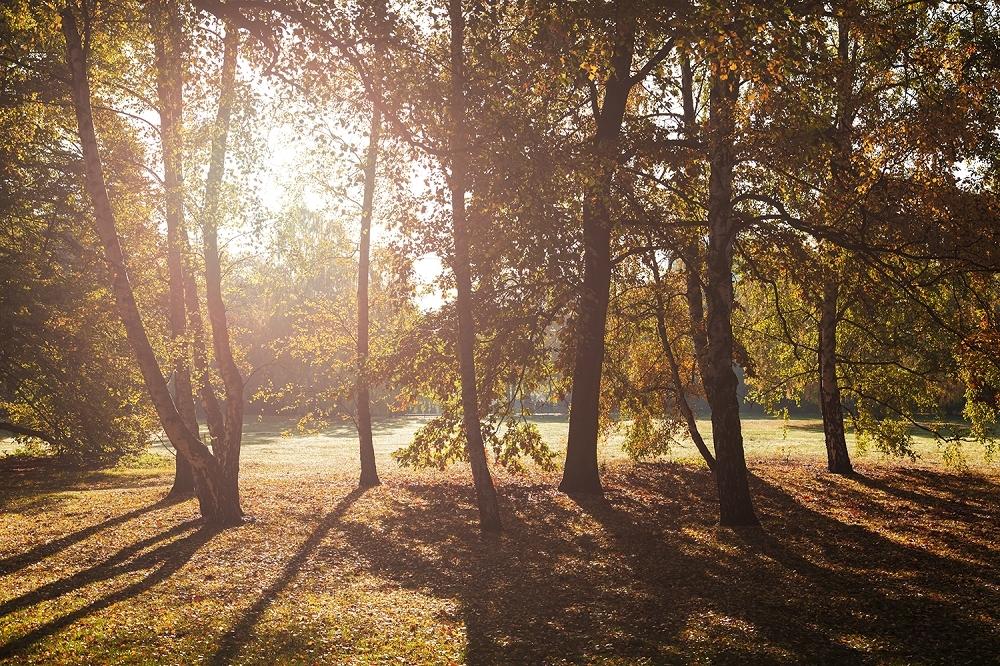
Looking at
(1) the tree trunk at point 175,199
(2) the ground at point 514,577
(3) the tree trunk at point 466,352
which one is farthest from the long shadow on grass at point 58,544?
(3) the tree trunk at point 466,352

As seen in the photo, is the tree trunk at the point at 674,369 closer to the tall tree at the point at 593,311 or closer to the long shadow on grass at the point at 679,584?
the tall tree at the point at 593,311

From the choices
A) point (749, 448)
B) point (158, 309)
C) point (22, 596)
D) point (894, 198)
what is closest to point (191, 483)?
point (158, 309)

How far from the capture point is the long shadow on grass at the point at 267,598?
7484mm

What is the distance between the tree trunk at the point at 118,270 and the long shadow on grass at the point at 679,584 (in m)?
3.28

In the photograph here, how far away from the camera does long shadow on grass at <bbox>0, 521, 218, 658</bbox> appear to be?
7.85 metres

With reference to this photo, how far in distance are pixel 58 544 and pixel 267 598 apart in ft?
17.8

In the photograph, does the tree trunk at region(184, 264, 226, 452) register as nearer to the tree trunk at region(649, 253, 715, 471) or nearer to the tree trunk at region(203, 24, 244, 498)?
the tree trunk at region(203, 24, 244, 498)

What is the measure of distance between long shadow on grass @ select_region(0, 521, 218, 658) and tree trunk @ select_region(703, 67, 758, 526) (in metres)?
8.94

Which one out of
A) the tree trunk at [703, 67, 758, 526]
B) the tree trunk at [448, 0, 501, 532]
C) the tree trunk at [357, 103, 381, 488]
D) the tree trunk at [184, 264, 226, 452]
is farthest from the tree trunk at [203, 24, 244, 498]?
the tree trunk at [703, 67, 758, 526]

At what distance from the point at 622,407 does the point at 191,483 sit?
11.2 m

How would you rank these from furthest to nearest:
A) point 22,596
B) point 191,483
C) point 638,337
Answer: point 638,337, point 191,483, point 22,596

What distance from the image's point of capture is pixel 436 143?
13.2 metres

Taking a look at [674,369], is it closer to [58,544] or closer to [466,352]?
[466,352]

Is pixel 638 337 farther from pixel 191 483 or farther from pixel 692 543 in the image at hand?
pixel 191 483
